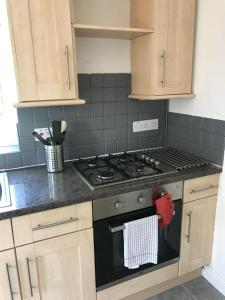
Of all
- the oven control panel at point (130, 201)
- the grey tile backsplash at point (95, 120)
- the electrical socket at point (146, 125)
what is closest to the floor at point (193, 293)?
the oven control panel at point (130, 201)

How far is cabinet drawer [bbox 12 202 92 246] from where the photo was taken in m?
1.19

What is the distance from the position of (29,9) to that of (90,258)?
1355mm

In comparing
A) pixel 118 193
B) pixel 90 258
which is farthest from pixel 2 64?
pixel 90 258

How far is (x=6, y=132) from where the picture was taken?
1722mm

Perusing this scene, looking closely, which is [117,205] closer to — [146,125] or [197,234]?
[197,234]

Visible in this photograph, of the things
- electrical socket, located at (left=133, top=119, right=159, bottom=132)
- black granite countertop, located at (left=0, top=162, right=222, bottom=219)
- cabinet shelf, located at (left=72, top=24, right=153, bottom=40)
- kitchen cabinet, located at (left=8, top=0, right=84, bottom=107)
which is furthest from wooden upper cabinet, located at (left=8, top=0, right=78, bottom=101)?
electrical socket, located at (left=133, top=119, right=159, bottom=132)

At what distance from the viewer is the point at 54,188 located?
4.48 ft

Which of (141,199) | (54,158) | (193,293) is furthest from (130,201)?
(193,293)

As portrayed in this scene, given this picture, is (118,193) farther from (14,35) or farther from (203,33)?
(203,33)

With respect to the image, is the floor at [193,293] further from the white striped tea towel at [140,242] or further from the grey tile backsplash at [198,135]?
the grey tile backsplash at [198,135]

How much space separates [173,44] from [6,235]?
1490 millimetres

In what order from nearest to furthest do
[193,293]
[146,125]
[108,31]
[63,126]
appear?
1. [108,31]
2. [63,126]
3. [193,293]
4. [146,125]

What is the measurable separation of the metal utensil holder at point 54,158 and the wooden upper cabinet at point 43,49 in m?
0.33

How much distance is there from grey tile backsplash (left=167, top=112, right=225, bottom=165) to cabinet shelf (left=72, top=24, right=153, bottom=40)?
701mm
